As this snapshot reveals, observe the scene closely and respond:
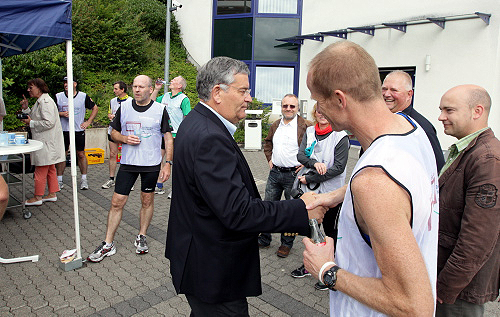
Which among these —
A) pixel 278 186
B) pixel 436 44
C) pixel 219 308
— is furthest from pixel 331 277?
pixel 436 44

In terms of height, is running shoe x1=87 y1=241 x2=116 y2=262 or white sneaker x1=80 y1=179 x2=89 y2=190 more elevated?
white sneaker x1=80 y1=179 x2=89 y2=190

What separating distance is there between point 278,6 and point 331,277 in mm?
16164

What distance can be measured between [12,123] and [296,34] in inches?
423

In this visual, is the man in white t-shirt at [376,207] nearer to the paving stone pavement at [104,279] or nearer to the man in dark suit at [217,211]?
the man in dark suit at [217,211]

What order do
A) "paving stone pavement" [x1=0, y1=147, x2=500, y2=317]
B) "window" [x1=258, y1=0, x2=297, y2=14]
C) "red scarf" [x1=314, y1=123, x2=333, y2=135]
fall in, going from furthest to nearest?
"window" [x1=258, y1=0, x2=297, y2=14] → "red scarf" [x1=314, y1=123, x2=333, y2=135] → "paving stone pavement" [x1=0, y1=147, x2=500, y2=317]

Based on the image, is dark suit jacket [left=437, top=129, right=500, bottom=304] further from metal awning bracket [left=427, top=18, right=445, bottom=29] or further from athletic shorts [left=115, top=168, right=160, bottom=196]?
metal awning bracket [left=427, top=18, right=445, bottom=29]

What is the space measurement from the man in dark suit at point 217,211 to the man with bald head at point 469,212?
0.77m

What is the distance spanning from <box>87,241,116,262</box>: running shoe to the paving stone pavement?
0.08 meters

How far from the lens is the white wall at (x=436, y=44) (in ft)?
31.8

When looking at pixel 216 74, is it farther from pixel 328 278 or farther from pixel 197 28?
pixel 197 28

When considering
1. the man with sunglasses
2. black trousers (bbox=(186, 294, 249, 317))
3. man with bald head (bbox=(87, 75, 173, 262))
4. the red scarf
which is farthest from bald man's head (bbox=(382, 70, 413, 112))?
man with bald head (bbox=(87, 75, 173, 262))

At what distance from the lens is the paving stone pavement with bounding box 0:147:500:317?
3.50m

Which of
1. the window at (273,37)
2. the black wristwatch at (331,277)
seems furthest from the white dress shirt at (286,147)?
the window at (273,37)

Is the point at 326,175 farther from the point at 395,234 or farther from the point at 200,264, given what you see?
the point at 395,234
